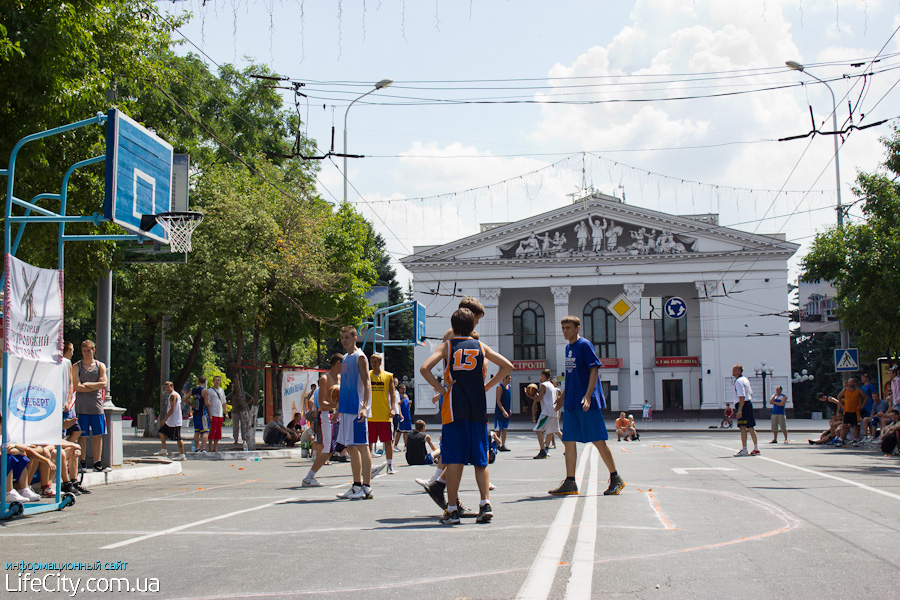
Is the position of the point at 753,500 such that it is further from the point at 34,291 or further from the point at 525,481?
the point at 34,291

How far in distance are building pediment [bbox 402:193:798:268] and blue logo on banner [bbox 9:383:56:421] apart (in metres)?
60.3

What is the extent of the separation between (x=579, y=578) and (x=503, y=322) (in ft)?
224

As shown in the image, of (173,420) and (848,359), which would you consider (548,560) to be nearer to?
(173,420)

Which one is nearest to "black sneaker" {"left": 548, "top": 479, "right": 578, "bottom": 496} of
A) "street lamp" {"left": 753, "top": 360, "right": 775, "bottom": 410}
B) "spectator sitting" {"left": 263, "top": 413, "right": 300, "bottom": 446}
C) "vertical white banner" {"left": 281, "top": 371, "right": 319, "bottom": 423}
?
"spectator sitting" {"left": 263, "top": 413, "right": 300, "bottom": 446}

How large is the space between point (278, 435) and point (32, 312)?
15.3m

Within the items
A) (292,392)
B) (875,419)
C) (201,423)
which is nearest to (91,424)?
(201,423)

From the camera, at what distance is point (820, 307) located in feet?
295

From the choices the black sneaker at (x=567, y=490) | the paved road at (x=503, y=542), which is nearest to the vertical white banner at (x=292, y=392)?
the paved road at (x=503, y=542)

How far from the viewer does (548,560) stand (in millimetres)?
5133

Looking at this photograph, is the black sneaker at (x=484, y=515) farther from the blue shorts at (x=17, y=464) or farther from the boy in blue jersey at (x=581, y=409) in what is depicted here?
the blue shorts at (x=17, y=464)

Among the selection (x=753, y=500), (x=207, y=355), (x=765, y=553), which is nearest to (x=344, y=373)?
A: (x=753, y=500)

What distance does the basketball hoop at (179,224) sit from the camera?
1270 centimetres

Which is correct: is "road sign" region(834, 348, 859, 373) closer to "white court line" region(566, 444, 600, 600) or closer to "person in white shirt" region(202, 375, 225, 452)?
"person in white shirt" region(202, 375, 225, 452)

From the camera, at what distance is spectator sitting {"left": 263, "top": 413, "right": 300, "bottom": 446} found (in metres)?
22.9
